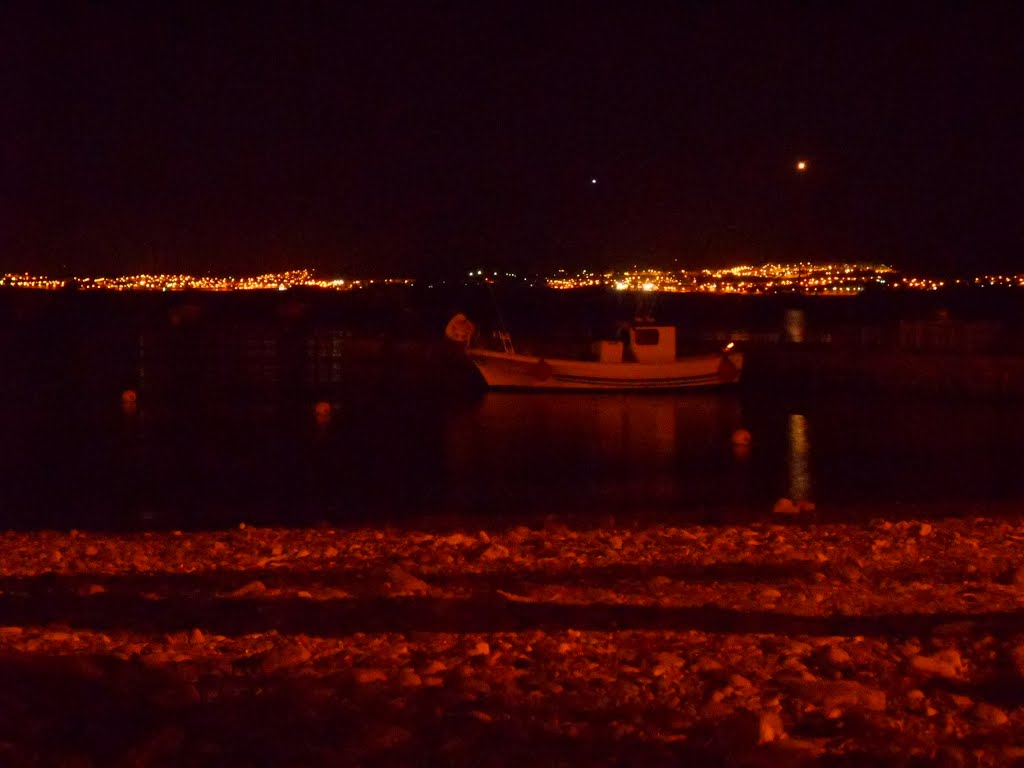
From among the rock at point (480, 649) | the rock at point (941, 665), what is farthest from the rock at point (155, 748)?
the rock at point (941, 665)

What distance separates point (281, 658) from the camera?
264 inches

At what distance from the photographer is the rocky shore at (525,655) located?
5305mm

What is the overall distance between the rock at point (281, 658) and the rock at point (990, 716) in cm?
349

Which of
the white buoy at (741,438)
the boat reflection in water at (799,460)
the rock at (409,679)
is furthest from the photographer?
the white buoy at (741,438)

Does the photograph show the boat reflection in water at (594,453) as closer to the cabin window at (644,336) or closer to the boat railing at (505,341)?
the boat railing at (505,341)

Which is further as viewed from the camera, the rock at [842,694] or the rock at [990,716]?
the rock at [842,694]

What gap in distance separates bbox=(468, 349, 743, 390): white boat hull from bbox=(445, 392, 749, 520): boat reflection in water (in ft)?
1.78

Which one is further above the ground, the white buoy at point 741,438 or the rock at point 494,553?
the rock at point 494,553

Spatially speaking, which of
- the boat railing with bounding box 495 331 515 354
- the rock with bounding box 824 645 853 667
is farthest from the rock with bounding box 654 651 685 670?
the boat railing with bounding box 495 331 515 354

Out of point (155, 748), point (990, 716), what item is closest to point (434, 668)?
point (155, 748)

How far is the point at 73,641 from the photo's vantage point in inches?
289

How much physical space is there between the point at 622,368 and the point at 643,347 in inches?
67.9

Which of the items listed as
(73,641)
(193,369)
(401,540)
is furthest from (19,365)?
(73,641)

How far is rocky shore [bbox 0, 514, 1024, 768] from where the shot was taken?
17.4 feet
